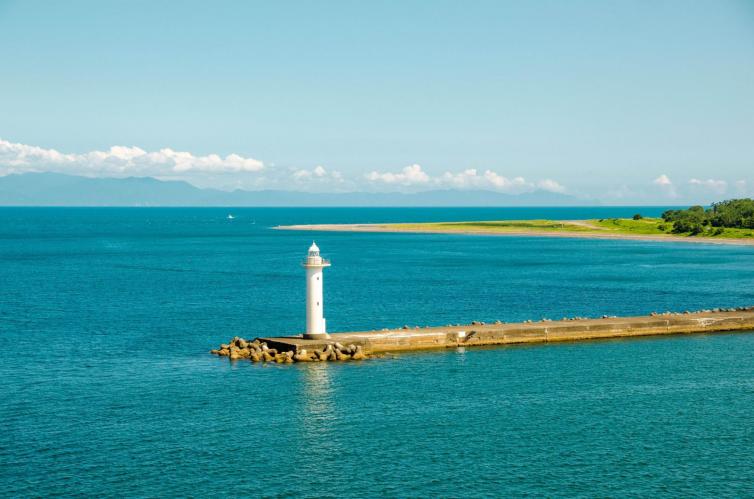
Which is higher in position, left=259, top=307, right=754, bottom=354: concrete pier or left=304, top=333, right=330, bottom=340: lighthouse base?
left=304, top=333, right=330, bottom=340: lighthouse base

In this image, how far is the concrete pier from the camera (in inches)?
2365

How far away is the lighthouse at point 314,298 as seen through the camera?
59.3m

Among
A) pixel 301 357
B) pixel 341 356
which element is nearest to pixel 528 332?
pixel 341 356

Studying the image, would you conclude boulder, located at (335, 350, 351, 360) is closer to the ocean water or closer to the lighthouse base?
the ocean water

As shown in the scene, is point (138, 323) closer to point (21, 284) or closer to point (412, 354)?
point (412, 354)

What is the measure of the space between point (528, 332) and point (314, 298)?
669 inches

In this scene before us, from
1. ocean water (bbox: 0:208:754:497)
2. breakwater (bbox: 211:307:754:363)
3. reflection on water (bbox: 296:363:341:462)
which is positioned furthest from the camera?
breakwater (bbox: 211:307:754:363)

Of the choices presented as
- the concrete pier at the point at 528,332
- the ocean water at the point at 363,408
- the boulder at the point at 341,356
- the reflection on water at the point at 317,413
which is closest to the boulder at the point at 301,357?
the concrete pier at the point at 528,332

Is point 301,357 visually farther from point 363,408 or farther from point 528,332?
point 528,332

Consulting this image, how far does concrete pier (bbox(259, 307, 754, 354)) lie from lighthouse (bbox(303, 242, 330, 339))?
2.66ft

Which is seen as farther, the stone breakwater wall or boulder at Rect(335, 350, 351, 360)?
boulder at Rect(335, 350, 351, 360)

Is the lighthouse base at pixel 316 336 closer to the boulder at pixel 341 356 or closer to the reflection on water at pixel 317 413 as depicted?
the boulder at pixel 341 356

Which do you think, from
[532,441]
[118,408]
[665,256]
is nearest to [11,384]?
[118,408]

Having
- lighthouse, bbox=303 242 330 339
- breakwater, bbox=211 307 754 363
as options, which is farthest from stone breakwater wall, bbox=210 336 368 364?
lighthouse, bbox=303 242 330 339
